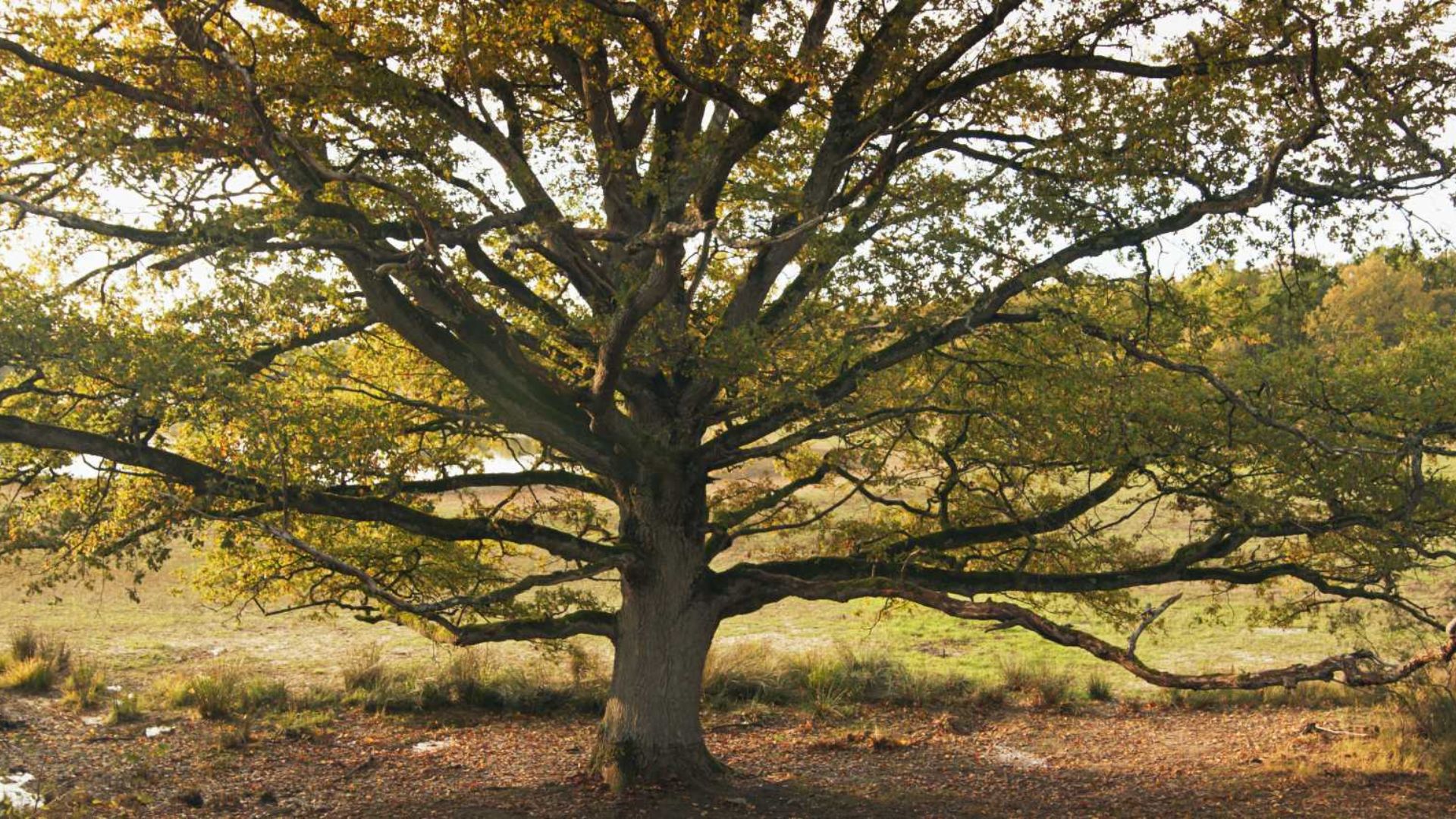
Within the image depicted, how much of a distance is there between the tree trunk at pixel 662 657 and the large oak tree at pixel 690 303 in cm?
4

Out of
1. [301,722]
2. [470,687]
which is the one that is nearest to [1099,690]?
[470,687]

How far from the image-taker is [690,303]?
897cm

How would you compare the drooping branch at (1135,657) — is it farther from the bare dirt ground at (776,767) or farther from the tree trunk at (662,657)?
the bare dirt ground at (776,767)

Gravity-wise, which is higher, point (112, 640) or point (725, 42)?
point (725, 42)

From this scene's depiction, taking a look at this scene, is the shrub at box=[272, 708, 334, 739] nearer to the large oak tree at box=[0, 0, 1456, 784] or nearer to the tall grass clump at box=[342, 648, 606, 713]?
the tall grass clump at box=[342, 648, 606, 713]

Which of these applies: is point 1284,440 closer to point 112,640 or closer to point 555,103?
point 555,103

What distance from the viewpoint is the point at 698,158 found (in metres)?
8.88

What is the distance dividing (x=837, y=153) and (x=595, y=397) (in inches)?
121

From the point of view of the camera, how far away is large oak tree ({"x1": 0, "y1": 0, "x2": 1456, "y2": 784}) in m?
8.33

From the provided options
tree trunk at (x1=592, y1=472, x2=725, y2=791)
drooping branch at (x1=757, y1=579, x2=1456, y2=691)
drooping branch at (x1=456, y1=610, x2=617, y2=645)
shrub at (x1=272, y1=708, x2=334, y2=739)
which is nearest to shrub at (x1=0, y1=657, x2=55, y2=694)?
shrub at (x1=272, y1=708, x2=334, y2=739)

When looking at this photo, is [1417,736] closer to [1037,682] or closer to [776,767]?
[1037,682]

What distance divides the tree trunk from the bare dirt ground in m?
0.37

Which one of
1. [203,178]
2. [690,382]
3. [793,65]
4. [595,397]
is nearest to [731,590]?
[690,382]

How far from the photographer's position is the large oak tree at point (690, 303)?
8328mm
